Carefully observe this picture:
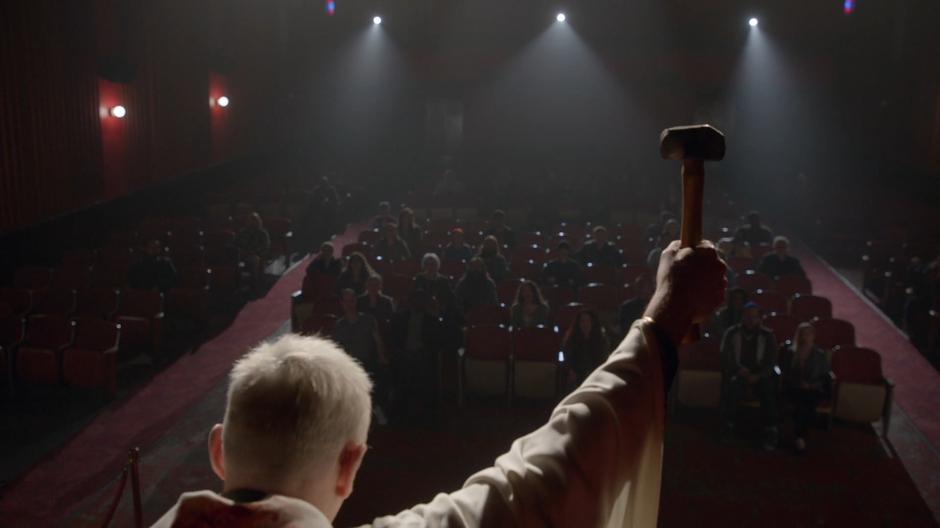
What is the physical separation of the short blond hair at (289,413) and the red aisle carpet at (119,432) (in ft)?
18.4

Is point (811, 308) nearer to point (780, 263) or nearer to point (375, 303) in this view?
point (780, 263)

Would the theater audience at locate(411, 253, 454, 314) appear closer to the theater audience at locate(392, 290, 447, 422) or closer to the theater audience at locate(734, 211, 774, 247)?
the theater audience at locate(392, 290, 447, 422)

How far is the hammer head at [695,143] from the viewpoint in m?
1.26

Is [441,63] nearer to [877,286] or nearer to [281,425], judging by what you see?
[877,286]

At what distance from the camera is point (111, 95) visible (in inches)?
544

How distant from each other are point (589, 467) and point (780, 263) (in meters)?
10.1

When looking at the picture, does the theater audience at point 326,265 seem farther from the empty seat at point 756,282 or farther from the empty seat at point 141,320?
the empty seat at point 756,282

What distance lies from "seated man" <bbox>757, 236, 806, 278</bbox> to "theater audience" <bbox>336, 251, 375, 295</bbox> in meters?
5.14

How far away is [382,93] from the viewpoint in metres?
23.0

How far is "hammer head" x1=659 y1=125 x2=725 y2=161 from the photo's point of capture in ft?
4.14

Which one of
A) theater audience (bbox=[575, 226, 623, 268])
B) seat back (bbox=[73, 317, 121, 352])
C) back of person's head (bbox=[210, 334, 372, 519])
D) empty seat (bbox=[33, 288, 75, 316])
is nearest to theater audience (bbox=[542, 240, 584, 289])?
theater audience (bbox=[575, 226, 623, 268])

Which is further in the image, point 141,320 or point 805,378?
point 141,320

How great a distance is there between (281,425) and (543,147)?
22611 millimetres

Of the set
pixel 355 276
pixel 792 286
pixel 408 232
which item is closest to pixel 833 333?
pixel 792 286
